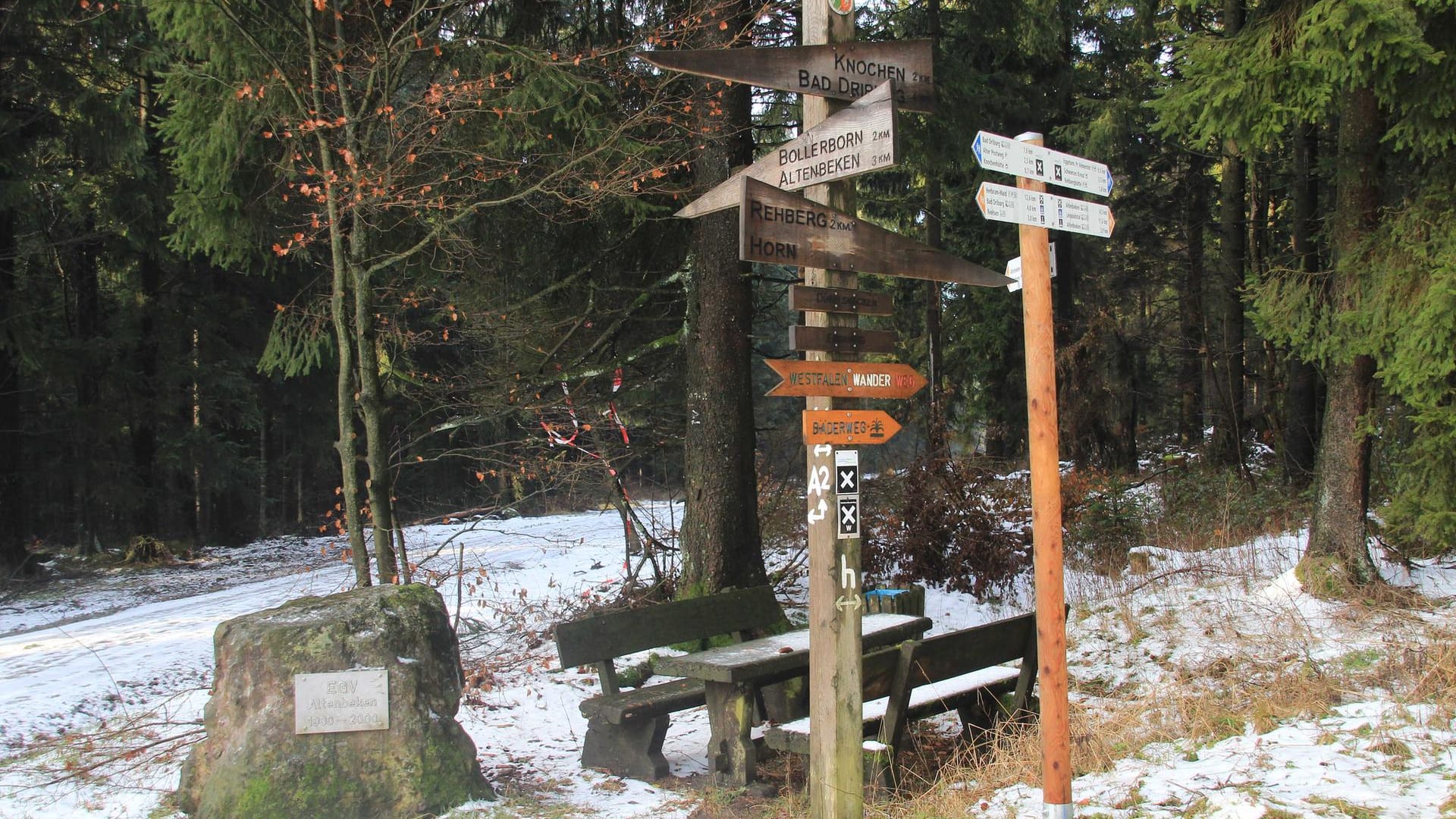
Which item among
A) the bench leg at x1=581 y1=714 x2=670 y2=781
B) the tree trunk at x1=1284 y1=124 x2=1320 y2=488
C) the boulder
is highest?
the tree trunk at x1=1284 y1=124 x2=1320 y2=488

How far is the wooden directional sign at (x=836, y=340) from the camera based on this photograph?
14.1 feet

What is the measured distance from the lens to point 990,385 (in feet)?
68.3

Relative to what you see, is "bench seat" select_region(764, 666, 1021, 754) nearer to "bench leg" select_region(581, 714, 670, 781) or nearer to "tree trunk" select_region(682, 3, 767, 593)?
"bench leg" select_region(581, 714, 670, 781)

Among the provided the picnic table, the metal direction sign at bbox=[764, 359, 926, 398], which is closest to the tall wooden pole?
the metal direction sign at bbox=[764, 359, 926, 398]

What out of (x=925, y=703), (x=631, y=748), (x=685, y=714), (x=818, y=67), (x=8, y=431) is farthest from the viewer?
(x=8, y=431)

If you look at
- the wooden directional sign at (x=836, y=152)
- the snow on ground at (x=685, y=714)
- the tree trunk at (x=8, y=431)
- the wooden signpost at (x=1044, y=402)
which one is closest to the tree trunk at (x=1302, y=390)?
the snow on ground at (x=685, y=714)

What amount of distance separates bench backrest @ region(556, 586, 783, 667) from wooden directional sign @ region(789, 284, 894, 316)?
254 cm

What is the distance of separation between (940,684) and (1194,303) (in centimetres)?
1329

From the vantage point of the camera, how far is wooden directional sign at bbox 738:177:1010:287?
4117 mm

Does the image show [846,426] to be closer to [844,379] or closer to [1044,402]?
[844,379]

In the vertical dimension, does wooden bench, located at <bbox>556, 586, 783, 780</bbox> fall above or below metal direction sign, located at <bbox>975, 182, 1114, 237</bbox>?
below

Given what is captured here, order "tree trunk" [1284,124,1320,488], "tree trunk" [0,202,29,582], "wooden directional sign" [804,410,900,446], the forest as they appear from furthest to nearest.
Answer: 1. "tree trunk" [0,202,29,582]
2. "tree trunk" [1284,124,1320,488]
3. the forest
4. "wooden directional sign" [804,410,900,446]

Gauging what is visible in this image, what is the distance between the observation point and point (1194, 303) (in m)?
18.0

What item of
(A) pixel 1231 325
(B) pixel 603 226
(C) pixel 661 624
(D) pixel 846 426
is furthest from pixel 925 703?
(A) pixel 1231 325
